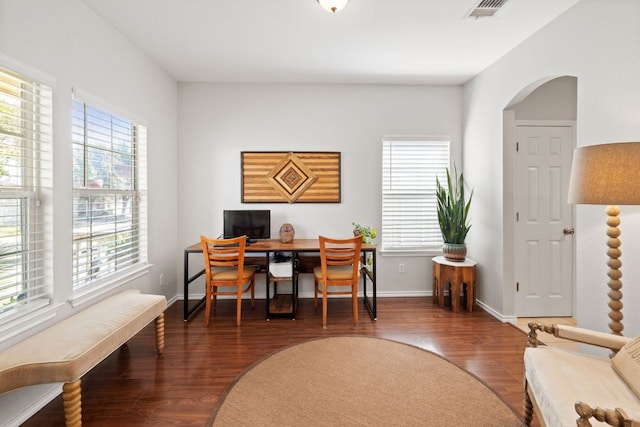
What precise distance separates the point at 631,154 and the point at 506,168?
66.9 inches

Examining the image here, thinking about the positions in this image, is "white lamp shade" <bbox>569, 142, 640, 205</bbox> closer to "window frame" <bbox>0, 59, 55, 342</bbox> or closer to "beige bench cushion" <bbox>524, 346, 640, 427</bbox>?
"beige bench cushion" <bbox>524, 346, 640, 427</bbox>

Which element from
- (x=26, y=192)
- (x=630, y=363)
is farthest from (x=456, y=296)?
(x=26, y=192)

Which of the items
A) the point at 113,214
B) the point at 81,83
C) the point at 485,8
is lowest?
the point at 113,214

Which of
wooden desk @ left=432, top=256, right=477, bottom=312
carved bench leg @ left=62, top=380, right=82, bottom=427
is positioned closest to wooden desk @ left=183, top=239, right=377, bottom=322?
wooden desk @ left=432, top=256, right=477, bottom=312

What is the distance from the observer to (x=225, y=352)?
8.29 ft

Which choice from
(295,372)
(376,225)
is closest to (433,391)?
(295,372)

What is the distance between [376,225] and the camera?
156 inches

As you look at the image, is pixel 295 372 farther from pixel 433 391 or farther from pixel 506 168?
pixel 506 168

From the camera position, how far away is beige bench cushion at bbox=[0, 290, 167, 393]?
1.49 metres

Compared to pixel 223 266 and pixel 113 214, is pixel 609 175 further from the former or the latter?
pixel 113 214

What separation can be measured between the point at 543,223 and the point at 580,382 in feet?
7.76

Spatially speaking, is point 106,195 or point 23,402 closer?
point 23,402

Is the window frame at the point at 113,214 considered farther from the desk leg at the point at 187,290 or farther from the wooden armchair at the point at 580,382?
the wooden armchair at the point at 580,382

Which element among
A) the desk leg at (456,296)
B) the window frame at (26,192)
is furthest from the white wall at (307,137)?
the window frame at (26,192)
